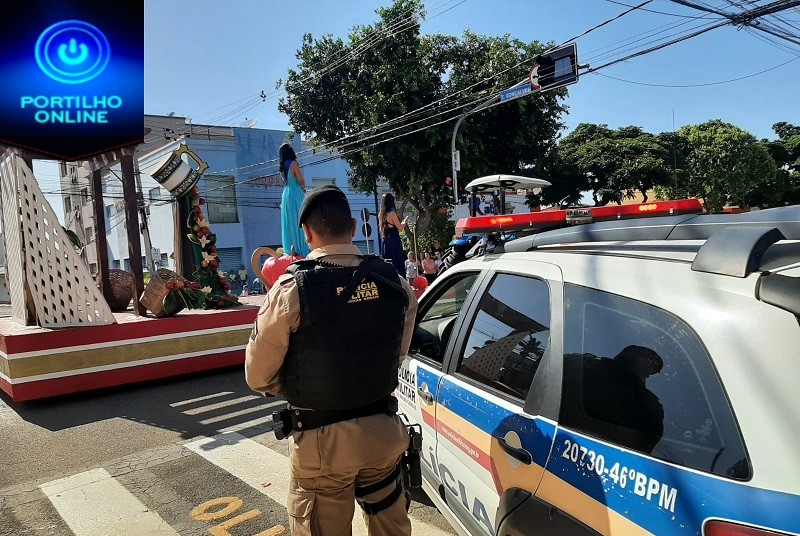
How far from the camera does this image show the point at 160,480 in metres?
3.80

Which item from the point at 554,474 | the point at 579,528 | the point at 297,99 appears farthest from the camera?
the point at 297,99

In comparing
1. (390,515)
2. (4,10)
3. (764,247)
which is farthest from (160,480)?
(4,10)

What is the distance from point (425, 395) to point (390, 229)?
169 inches

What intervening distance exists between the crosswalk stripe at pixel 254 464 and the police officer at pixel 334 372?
1.22m

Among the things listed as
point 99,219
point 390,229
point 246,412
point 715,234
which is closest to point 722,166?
point 390,229

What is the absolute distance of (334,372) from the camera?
1.88 meters

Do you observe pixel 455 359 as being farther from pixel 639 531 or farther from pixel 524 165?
pixel 524 165

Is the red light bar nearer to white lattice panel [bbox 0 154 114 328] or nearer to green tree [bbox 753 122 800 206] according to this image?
white lattice panel [bbox 0 154 114 328]

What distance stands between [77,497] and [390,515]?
2.75m

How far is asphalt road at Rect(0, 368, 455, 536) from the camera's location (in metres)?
3.20

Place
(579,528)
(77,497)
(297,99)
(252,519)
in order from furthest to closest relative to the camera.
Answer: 1. (297,99)
2. (77,497)
3. (252,519)
4. (579,528)

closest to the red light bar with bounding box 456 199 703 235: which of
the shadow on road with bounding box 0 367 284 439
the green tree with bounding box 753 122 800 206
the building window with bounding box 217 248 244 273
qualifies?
the shadow on road with bounding box 0 367 284 439

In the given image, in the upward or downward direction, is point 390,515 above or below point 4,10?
below

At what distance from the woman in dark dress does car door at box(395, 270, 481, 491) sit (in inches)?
134
